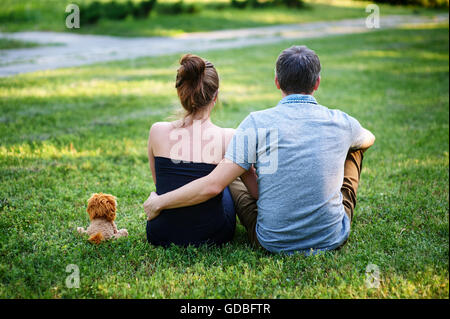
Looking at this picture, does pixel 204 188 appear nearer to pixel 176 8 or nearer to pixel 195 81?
pixel 195 81

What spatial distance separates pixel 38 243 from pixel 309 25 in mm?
22046

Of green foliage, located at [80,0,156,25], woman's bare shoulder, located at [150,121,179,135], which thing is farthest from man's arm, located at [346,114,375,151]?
green foliage, located at [80,0,156,25]

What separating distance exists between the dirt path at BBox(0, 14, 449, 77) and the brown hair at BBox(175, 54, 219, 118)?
812 cm

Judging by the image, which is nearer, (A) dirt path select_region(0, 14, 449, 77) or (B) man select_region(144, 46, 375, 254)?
(B) man select_region(144, 46, 375, 254)

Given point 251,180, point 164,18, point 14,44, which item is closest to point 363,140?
point 251,180

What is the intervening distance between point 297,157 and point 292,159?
3cm

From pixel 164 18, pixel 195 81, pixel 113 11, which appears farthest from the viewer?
pixel 164 18

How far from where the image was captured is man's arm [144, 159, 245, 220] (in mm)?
2679

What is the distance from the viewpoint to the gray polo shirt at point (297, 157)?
8.64 feet

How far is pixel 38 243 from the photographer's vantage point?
325 centimetres

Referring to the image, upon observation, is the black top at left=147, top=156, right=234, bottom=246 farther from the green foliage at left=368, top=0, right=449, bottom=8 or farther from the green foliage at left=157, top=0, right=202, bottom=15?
the green foliage at left=368, top=0, right=449, bottom=8

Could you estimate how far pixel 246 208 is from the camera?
10.5 feet

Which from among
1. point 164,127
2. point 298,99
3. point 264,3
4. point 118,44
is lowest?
point 164,127

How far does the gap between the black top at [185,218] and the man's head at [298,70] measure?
2.48ft
